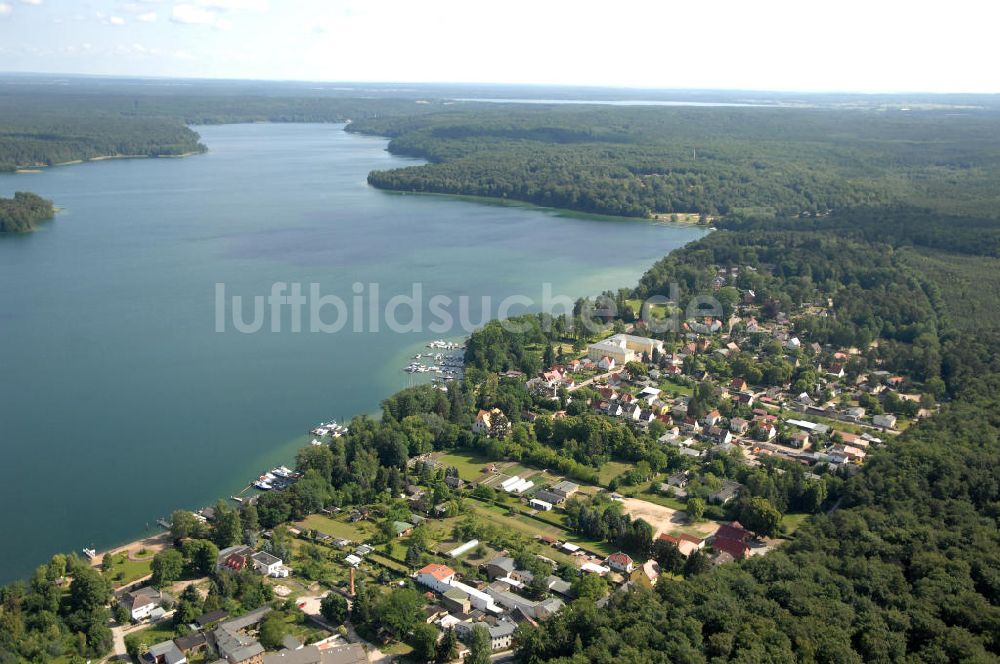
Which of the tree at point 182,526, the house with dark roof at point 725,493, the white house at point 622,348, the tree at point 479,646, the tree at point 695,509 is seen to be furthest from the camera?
the white house at point 622,348

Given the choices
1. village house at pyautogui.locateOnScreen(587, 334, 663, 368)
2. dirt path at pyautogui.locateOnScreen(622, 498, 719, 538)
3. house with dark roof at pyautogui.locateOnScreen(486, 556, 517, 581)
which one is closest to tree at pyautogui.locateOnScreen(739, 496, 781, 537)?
dirt path at pyautogui.locateOnScreen(622, 498, 719, 538)

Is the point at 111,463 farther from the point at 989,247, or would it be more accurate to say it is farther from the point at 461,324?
the point at 989,247

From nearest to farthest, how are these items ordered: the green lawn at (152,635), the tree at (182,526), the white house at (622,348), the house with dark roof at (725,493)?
the green lawn at (152,635), the tree at (182,526), the house with dark roof at (725,493), the white house at (622,348)

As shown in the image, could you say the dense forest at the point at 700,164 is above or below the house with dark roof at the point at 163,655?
above

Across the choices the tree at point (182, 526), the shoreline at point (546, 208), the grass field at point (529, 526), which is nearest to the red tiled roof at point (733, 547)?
the grass field at point (529, 526)

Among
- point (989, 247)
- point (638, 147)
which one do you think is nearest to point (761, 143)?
point (638, 147)

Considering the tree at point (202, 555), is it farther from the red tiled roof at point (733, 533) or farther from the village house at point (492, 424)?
the red tiled roof at point (733, 533)

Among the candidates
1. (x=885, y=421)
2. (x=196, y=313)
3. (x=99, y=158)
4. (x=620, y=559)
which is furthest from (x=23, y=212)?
(x=885, y=421)
